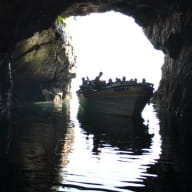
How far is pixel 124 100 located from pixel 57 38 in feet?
62.5

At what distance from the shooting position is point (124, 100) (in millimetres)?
25812

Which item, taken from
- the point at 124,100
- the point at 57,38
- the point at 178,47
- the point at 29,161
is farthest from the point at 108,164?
the point at 57,38

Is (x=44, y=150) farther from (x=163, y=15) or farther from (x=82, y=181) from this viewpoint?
(x=163, y=15)

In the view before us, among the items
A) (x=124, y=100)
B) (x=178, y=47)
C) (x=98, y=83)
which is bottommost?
(x=124, y=100)

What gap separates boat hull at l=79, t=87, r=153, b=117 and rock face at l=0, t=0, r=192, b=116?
4335mm

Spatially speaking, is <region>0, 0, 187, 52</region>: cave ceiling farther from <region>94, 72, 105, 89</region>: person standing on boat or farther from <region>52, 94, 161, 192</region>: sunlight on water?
<region>52, 94, 161, 192</region>: sunlight on water

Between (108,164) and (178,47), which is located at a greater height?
(178,47)

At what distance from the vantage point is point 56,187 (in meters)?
6.28

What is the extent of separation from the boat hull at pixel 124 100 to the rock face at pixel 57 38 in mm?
4335

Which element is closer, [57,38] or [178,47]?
[178,47]

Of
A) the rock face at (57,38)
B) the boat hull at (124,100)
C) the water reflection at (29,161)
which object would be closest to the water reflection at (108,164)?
the water reflection at (29,161)

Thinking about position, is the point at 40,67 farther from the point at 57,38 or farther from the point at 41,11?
the point at 41,11

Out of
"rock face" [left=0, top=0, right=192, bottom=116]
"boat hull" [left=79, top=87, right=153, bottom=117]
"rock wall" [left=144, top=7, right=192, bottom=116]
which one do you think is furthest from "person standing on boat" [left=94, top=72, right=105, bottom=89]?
"rock wall" [left=144, top=7, right=192, bottom=116]

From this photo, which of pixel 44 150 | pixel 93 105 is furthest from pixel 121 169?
pixel 93 105
